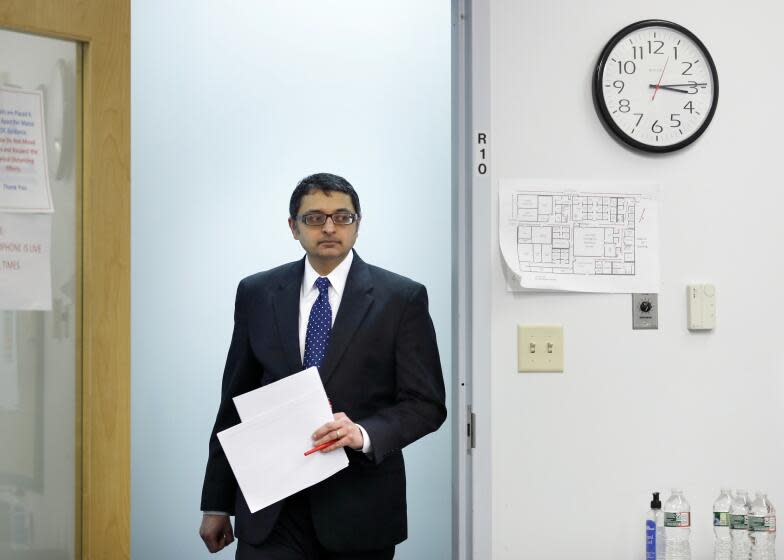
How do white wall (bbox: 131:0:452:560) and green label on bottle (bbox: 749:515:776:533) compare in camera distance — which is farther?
white wall (bbox: 131:0:452:560)

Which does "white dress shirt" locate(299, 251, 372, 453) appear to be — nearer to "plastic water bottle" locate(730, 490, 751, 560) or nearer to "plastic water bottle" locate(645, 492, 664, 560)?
"plastic water bottle" locate(645, 492, 664, 560)

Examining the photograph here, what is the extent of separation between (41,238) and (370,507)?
3.66ft

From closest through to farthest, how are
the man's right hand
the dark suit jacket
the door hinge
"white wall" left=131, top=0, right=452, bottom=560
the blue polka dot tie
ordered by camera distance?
1. the door hinge
2. the dark suit jacket
3. the blue polka dot tie
4. the man's right hand
5. "white wall" left=131, top=0, right=452, bottom=560

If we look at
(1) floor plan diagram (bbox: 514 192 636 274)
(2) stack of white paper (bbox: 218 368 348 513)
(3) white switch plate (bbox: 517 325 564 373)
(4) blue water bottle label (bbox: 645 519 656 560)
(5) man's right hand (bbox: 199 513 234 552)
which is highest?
(1) floor plan diagram (bbox: 514 192 636 274)

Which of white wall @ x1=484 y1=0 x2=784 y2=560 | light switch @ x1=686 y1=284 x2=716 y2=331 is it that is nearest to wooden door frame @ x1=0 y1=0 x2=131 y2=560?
white wall @ x1=484 y1=0 x2=784 y2=560

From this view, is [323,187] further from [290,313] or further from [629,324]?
[629,324]

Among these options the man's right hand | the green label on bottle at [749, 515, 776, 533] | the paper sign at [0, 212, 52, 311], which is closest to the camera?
the paper sign at [0, 212, 52, 311]

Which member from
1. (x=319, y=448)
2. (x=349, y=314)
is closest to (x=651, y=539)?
(x=319, y=448)

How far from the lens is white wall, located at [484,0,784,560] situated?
209 centimetres

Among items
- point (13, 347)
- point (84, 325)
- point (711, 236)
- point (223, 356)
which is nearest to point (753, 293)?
point (711, 236)

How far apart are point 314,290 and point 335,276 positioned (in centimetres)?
8

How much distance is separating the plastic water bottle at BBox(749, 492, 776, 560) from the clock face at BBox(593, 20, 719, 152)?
0.92 meters

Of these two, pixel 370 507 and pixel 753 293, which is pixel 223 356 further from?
pixel 753 293

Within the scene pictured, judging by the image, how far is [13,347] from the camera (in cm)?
172
